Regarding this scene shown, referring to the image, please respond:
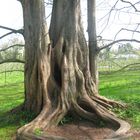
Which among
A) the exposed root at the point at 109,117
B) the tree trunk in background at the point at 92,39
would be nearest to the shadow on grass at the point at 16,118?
the exposed root at the point at 109,117

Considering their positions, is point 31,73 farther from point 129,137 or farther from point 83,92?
point 129,137

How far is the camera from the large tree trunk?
1190 cm

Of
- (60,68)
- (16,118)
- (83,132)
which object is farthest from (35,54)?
(83,132)

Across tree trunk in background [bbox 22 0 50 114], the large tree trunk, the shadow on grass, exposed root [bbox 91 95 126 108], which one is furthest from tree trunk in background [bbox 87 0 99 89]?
the shadow on grass

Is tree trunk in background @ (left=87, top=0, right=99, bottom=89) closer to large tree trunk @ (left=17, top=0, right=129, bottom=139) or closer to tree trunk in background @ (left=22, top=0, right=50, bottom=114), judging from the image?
large tree trunk @ (left=17, top=0, right=129, bottom=139)

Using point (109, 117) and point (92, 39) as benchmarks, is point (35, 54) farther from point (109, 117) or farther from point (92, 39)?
point (109, 117)

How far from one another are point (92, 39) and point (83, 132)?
12.2ft

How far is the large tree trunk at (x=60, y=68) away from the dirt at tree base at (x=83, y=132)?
0.33 m

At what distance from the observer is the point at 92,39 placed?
13.6m

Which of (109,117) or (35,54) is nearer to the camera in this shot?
(109,117)

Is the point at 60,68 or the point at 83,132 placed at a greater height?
the point at 60,68

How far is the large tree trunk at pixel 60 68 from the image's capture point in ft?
39.0

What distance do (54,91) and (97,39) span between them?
102 inches

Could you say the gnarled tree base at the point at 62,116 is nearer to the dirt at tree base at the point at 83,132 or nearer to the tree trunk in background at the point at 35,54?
the dirt at tree base at the point at 83,132
